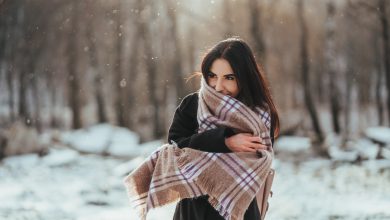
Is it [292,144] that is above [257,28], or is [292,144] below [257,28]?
below

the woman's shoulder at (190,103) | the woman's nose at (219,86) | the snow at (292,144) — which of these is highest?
the woman's nose at (219,86)

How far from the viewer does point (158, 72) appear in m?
10.9

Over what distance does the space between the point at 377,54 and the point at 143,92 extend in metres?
4.31

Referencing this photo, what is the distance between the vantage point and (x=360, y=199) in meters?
5.62

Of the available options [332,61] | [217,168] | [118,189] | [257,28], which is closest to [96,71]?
[257,28]

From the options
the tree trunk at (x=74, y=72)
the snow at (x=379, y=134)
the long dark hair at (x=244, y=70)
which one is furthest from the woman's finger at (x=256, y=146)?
the tree trunk at (x=74, y=72)

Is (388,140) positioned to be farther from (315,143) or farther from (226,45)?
(226,45)

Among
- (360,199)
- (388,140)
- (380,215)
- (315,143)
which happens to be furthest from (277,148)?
(380,215)

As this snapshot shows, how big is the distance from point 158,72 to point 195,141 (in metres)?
8.98

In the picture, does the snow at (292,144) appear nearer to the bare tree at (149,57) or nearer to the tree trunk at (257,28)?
the tree trunk at (257,28)

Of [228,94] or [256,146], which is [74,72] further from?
[256,146]

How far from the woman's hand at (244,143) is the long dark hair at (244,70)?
15cm

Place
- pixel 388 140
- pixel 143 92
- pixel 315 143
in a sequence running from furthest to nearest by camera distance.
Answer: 1. pixel 143 92
2. pixel 315 143
3. pixel 388 140

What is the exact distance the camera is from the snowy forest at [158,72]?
9.59m
